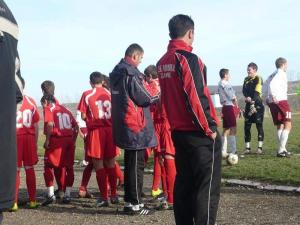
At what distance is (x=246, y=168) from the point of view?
34.7 ft

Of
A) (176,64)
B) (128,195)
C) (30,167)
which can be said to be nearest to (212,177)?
(176,64)

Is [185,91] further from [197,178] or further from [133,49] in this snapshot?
[133,49]

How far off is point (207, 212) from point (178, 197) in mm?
416

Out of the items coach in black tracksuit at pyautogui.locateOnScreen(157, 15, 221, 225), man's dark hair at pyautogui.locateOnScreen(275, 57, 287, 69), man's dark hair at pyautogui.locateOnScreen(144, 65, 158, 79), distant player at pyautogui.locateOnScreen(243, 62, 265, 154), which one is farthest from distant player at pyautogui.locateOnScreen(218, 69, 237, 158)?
coach in black tracksuit at pyautogui.locateOnScreen(157, 15, 221, 225)

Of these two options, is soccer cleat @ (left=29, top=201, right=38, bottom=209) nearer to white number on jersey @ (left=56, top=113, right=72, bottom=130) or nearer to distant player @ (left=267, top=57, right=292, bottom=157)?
white number on jersey @ (left=56, top=113, right=72, bottom=130)

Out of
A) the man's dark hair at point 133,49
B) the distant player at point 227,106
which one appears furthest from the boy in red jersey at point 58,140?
the distant player at point 227,106

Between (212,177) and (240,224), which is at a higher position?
(212,177)

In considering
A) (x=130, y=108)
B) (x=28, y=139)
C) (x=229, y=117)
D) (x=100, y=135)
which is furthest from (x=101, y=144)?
(x=229, y=117)

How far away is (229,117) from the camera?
1305 centimetres

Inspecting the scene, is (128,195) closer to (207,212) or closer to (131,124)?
(131,124)

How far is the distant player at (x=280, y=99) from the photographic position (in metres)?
12.2

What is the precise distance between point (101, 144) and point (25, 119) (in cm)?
126

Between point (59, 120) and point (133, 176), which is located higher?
point (59, 120)

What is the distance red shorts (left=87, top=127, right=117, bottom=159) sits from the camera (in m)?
7.76
